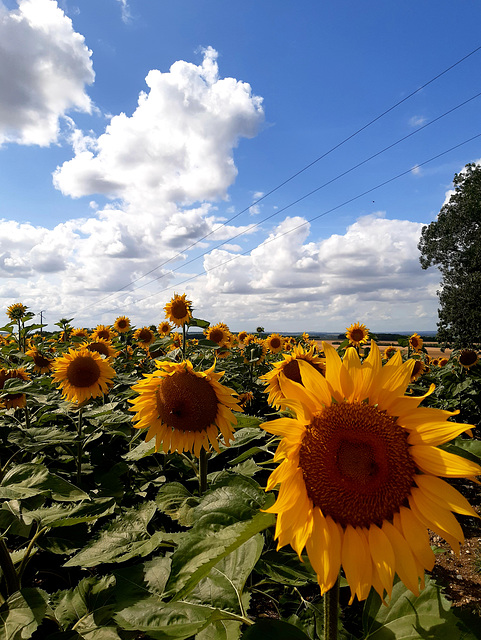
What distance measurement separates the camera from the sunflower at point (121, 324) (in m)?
10.4

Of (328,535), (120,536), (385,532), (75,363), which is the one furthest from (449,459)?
(75,363)

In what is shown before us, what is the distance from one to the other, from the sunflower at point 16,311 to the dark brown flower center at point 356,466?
347 inches

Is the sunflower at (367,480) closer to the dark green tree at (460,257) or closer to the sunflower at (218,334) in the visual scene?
the sunflower at (218,334)

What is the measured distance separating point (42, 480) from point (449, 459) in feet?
5.57

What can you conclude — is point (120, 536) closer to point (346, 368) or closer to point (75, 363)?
point (346, 368)

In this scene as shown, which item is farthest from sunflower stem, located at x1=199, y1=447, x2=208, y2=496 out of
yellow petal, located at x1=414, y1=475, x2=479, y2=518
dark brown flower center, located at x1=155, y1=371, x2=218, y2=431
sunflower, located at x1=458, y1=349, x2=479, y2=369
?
sunflower, located at x1=458, y1=349, x2=479, y2=369

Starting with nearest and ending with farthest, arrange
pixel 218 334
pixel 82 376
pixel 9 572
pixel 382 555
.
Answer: pixel 382 555 < pixel 9 572 < pixel 82 376 < pixel 218 334

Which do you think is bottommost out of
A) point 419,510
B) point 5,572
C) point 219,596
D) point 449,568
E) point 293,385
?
point 449,568

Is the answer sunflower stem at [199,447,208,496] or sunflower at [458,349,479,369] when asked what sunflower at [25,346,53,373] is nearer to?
sunflower stem at [199,447,208,496]

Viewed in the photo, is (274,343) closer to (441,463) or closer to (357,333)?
(357,333)

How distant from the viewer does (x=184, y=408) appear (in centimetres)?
244

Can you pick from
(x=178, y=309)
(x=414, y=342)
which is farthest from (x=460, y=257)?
(x=178, y=309)

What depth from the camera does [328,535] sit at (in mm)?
1055

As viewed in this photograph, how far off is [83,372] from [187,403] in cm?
253
